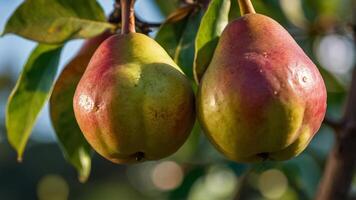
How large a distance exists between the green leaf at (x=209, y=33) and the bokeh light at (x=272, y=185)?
121 cm

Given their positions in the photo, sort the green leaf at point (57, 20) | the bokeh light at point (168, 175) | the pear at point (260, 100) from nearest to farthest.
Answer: the pear at point (260, 100) < the green leaf at point (57, 20) < the bokeh light at point (168, 175)

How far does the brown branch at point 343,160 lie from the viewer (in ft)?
5.54

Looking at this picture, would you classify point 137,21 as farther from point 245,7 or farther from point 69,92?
point 245,7

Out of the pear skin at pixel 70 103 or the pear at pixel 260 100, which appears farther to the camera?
the pear skin at pixel 70 103

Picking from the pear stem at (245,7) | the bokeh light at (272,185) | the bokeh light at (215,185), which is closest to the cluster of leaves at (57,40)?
the pear stem at (245,7)

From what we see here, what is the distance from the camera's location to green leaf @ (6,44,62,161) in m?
1.50

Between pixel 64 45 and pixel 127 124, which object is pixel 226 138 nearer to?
pixel 127 124

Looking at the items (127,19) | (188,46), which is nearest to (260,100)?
(127,19)

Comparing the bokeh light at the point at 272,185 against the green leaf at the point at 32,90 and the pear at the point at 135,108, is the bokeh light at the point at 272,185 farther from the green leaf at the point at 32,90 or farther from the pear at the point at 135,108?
the pear at the point at 135,108

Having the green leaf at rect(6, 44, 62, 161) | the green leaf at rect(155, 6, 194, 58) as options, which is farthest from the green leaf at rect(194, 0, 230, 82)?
the green leaf at rect(6, 44, 62, 161)

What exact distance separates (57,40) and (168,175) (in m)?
1.95

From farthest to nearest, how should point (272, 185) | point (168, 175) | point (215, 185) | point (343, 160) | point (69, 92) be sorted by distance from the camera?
point (168, 175)
point (272, 185)
point (215, 185)
point (343, 160)
point (69, 92)

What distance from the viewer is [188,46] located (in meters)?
1.48

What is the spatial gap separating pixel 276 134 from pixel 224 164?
1191 millimetres
